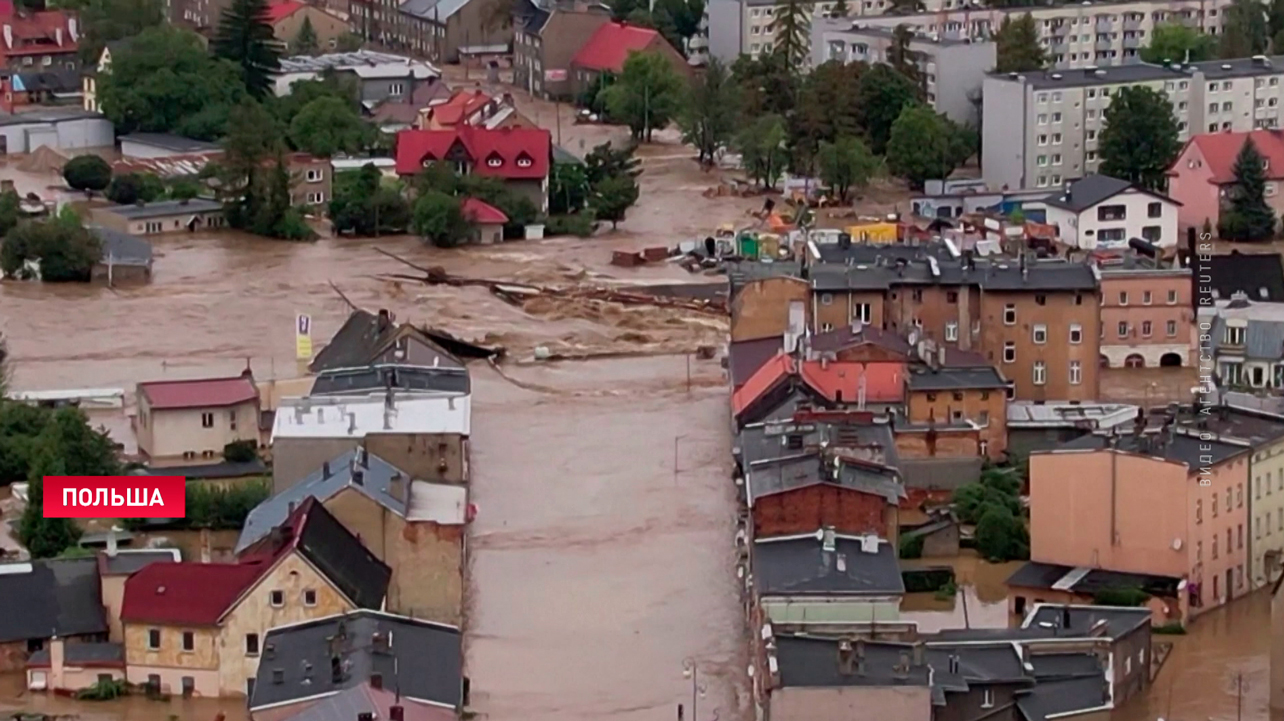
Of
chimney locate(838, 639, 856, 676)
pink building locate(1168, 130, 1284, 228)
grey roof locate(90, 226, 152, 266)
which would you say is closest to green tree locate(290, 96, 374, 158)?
grey roof locate(90, 226, 152, 266)

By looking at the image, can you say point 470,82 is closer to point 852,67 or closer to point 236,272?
point 852,67

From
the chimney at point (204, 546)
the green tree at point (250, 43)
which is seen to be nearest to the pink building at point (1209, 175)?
the green tree at point (250, 43)

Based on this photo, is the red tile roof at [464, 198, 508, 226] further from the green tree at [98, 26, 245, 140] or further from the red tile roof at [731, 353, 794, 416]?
the red tile roof at [731, 353, 794, 416]

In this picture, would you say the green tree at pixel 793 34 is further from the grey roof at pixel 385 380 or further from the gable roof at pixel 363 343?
the grey roof at pixel 385 380

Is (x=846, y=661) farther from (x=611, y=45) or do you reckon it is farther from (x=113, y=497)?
(x=611, y=45)

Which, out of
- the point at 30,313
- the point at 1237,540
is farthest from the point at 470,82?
the point at 1237,540

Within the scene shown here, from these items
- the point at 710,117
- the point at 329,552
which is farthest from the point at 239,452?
the point at 710,117
